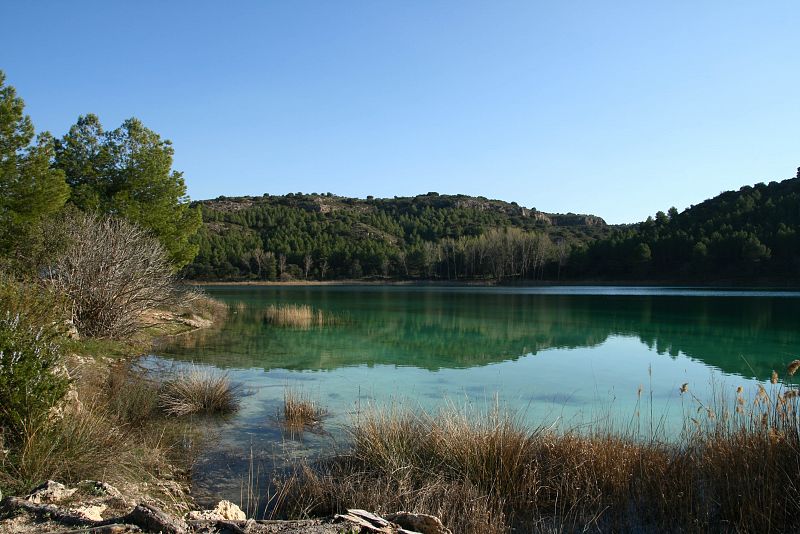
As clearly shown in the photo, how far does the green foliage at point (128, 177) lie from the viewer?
24219 millimetres

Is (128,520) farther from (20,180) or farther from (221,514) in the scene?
(20,180)

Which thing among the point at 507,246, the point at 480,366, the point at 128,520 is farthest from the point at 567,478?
the point at 507,246

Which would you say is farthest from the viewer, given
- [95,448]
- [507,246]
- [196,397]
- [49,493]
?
[507,246]

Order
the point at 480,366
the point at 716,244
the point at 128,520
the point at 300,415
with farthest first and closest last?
the point at 716,244 < the point at 480,366 < the point at 300,415 < the point at 128,520

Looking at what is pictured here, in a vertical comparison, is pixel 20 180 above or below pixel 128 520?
above

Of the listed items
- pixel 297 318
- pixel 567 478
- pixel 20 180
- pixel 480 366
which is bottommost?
pixel 480 366

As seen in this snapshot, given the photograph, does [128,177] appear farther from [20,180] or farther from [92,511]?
[92,511]

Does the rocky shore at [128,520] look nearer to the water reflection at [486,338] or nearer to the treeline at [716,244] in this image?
the water reflection at [486,338]

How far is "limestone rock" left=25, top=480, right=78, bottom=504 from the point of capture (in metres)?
4.07

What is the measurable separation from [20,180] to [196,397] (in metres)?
13.1

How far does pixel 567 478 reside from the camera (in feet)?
18.8

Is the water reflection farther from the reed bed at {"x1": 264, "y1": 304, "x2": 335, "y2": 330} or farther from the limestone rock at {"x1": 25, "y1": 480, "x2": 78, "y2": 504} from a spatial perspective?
the limestone rock at {"x1": 25, "y1": 480, "x2": 78, "y2": 504}

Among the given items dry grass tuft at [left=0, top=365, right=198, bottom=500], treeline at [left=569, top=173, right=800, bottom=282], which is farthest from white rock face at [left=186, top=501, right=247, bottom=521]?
treeline at [left=569, top=173, right=800, bottom=282]

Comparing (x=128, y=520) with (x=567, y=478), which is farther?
(x=567, y=478)
